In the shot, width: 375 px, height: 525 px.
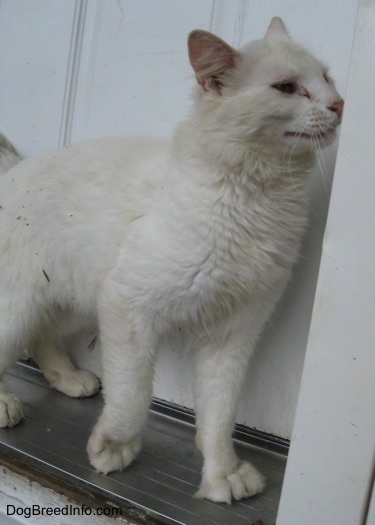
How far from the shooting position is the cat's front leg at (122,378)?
1.04 m

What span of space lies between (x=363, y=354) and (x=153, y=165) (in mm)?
660

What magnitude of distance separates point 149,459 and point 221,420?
0.23 meters

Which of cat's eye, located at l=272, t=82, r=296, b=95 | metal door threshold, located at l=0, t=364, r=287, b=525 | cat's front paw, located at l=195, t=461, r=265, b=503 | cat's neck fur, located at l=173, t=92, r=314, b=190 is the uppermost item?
cat's eye, located at l=272, t=82, r=296, b=95

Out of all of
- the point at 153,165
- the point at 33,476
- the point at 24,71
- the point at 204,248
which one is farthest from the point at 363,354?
the point at 24,71

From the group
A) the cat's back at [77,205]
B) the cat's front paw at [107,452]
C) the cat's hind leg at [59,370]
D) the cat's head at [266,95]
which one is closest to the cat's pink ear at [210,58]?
the cat's head at [266,95]

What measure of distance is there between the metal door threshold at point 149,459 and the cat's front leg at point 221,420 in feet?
0.10

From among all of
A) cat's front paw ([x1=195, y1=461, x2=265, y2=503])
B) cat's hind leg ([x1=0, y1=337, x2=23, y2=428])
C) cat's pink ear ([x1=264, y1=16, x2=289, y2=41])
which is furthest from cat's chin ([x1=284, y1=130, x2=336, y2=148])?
cat's hind leg ([x1=0, y1=337, x2=23, y2=428])

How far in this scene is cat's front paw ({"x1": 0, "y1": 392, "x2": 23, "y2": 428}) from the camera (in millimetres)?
1255

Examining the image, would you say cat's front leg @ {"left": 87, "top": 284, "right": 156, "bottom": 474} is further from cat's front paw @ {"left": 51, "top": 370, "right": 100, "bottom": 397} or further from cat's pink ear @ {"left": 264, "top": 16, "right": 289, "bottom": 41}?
cat's pink ear @ {"left": 264, "top": 16, "right": 289, "bottom": 41}

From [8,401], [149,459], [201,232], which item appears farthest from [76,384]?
[201,232]

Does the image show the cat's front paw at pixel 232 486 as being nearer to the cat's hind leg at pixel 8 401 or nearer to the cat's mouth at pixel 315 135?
the cat's hind leg at pixel 8 401

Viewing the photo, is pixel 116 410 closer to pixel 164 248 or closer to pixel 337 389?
pixel 164 248

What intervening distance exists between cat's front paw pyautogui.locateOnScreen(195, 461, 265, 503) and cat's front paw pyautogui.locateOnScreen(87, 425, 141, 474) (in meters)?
0.19

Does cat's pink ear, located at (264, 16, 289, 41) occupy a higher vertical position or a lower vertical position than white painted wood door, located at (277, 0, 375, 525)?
higher
